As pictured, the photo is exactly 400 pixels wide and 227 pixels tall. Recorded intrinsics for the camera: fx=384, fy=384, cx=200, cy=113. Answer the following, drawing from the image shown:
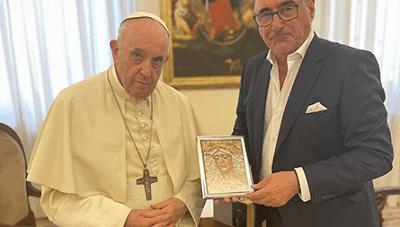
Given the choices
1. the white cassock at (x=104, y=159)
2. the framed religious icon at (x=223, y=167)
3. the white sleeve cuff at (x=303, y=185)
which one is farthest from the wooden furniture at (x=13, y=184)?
the white sleeve cuff at (x=303, y=185)

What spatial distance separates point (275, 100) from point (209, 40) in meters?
1.97

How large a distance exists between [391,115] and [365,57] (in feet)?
8.64

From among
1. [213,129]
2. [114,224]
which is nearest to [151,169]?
[114,224]

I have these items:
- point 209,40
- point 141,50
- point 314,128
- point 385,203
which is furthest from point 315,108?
point 209,40

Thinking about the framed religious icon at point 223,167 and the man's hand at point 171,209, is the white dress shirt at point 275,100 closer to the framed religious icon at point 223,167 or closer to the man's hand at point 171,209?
the framed religious icon at point 223,167

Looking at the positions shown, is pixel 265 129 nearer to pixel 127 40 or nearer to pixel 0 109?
pixel 127 40

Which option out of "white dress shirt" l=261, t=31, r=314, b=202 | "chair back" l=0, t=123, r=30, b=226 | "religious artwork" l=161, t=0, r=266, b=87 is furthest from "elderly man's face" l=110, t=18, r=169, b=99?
"religious artwork" l=161, t=0, r=266, b=87

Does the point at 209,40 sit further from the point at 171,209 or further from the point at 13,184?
the point at 171,209

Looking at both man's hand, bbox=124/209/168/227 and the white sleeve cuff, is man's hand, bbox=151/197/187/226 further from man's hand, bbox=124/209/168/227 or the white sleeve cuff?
the white sleeve cuff

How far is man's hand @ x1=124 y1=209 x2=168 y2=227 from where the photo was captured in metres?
1.66

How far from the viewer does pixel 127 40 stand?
65.4 inches

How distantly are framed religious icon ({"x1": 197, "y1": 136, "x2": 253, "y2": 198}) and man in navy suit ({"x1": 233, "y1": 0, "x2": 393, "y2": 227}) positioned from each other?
74 mm

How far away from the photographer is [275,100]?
1735 mm

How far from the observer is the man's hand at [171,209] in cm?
174
